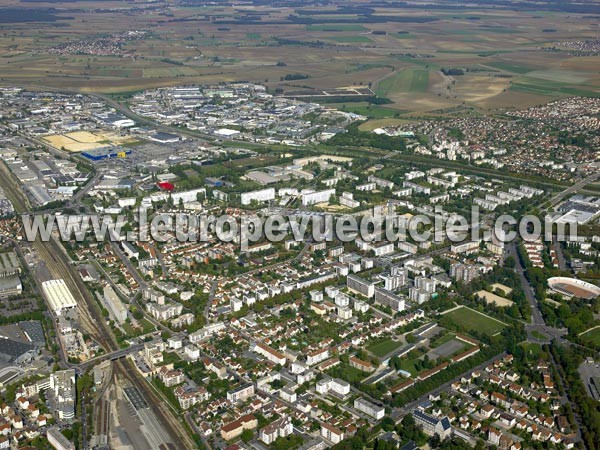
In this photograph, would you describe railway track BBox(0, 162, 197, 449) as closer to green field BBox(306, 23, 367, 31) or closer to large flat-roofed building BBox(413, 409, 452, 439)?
large flat-roofed building BBox(413, 409, 452, 439)

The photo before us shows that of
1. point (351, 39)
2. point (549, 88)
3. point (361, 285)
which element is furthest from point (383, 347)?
point (351, 39)

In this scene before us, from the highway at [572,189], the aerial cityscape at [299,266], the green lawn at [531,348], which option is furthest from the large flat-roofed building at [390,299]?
the highway at [572,189]

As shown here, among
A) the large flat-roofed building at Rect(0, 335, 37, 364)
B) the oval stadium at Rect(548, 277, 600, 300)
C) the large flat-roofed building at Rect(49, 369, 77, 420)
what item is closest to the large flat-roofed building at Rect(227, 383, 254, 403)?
the large flat-roofed building at Rect(49, 369, 77, 420)

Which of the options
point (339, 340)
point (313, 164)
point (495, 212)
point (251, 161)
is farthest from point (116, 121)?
point (339, 340)

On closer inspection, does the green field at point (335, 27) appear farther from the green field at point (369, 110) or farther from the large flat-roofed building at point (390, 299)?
the large flat-roofed building at point (390, 299)

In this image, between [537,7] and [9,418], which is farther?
[537,7]

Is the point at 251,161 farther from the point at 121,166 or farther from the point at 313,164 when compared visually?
the point at 121,166
